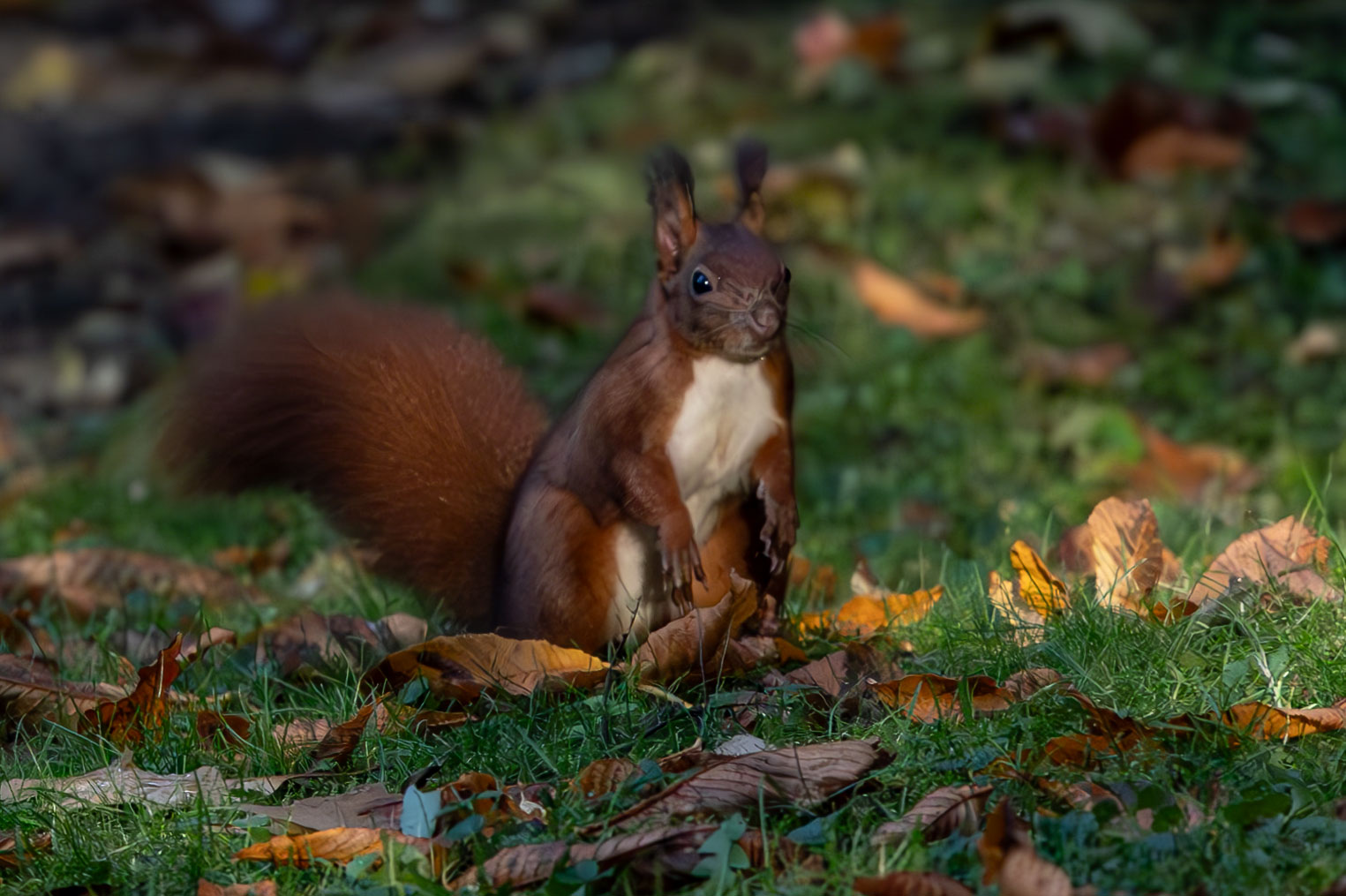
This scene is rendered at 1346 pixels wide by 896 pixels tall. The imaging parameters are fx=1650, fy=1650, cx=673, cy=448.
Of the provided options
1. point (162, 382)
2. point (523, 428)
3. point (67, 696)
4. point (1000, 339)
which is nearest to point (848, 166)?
point (1000, 339)

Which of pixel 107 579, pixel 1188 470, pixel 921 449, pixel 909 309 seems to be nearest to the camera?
pixel 107 579

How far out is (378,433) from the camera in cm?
291

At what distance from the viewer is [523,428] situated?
9.95 ft

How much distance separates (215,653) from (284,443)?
15.4 inches

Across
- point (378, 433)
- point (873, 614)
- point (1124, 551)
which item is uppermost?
point (378, 433)

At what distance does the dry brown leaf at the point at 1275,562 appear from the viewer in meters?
2.54

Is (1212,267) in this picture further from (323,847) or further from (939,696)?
(323,847)

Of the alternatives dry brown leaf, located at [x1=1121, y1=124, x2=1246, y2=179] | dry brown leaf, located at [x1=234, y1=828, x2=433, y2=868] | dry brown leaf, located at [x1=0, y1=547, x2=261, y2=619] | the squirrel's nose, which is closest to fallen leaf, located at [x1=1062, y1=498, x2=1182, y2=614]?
the squirrel's nose

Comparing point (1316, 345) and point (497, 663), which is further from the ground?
point (497, 663)

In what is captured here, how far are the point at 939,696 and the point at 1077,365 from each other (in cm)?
265

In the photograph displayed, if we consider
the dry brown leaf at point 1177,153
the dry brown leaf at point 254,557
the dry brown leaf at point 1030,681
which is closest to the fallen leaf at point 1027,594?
the dry brown leaf at point 1030,681

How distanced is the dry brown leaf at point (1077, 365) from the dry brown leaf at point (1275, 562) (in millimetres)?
1986

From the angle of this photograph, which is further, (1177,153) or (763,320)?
(1177,153)

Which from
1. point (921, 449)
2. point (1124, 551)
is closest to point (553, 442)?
point (1124, 551)
